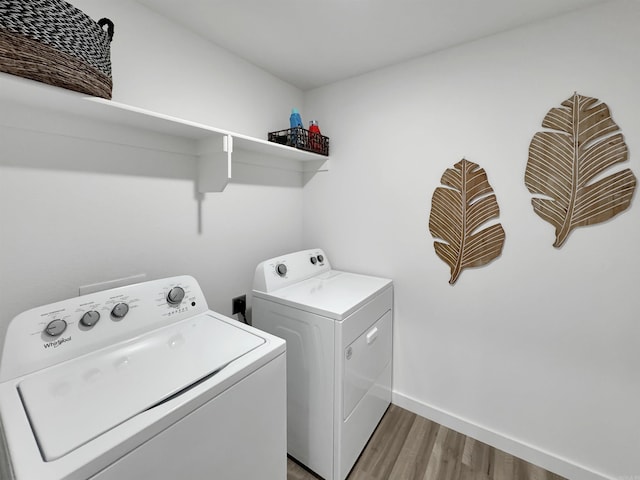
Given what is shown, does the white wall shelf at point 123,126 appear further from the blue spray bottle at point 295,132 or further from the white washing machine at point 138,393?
the white washing machine at point 138,393

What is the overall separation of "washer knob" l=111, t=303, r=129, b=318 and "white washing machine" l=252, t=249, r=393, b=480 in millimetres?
660

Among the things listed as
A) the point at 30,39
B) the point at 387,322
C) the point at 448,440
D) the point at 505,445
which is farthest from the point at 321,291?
the point at 30,39

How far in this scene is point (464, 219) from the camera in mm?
1636

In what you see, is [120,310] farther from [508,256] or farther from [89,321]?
[508,256]

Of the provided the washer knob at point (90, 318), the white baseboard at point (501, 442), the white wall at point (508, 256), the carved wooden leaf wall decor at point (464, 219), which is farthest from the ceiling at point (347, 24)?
the white baseboard at point (501, 442)

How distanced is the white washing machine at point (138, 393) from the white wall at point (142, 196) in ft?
0.73

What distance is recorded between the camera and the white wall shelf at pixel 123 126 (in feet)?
3.01

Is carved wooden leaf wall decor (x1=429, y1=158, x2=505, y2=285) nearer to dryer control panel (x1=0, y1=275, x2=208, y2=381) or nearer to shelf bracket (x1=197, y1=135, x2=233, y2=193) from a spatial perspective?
shelf bracket (x1=197, y1=135, x2=233, y2=193)

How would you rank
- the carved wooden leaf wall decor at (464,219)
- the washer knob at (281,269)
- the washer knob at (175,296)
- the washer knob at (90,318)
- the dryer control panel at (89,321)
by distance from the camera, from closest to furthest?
the dryer control panel at (89,321)
the washer knob at (90,318)
the washer knob at (175,296)
the carved wooden leaf wall decor at (464,219)
the washer knob at (281,269)

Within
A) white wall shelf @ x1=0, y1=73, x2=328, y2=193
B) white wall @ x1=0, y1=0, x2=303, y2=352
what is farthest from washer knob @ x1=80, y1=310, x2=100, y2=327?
white wall shelf @ x1=0, y1=73, x2=328, y2=193

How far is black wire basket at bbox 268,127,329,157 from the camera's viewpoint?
1.83m

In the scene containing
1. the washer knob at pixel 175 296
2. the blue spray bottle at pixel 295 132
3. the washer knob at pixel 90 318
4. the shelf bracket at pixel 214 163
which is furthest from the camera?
the blue spray bottle at pixel 295 132

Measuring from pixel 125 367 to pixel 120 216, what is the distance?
679 mm

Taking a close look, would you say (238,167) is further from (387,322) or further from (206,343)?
(387,322)
